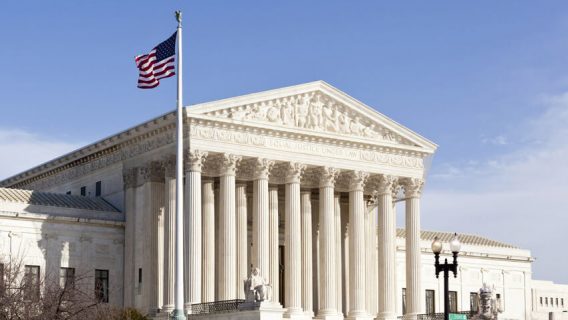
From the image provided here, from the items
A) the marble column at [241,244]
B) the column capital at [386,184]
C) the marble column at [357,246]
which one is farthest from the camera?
the column capital at [386,184]

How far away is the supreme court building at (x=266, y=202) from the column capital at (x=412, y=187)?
0.24 feet

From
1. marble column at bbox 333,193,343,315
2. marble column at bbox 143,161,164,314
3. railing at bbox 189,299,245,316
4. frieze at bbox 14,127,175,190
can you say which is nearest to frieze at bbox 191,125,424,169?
frieze at bbox 14,127,175,190

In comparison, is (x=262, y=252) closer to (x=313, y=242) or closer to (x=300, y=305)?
(x=300, y=305)

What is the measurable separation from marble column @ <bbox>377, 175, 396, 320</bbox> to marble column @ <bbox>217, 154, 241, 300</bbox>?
1293cm

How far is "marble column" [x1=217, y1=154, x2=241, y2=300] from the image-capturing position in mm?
74000

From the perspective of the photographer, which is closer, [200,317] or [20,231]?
[200,317]

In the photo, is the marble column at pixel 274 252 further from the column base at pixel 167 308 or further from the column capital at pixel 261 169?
the column base at pixel 167 308

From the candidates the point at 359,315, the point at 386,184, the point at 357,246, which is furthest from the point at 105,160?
the point at 359,315

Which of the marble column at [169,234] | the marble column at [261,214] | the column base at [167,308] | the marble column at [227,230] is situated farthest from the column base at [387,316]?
the column base at [167,308]

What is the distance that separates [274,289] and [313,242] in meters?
9.34

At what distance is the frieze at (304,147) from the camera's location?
74562 millimetres

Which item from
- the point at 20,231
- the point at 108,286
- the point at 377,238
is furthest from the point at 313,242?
the point at 20,231

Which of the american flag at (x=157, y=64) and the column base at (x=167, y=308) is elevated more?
the american flag at (x=157, y=64)

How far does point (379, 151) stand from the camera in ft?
273
